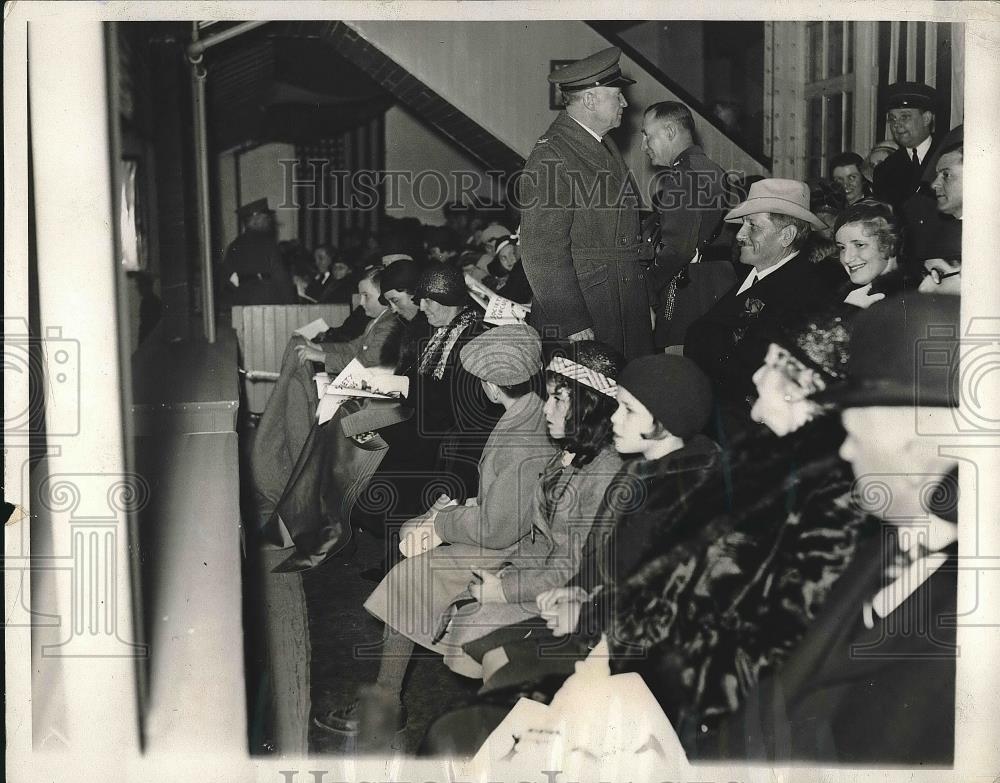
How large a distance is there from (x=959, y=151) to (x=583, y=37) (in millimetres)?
1264

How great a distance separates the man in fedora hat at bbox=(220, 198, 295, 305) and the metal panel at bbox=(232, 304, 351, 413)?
54mm

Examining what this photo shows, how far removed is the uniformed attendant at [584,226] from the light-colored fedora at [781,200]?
37 centimetres

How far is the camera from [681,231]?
3.41 meters

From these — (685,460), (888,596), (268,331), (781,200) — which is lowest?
(888,596)

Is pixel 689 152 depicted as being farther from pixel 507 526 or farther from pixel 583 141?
pixel 507 526

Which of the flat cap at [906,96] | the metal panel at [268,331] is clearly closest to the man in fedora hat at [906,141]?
the flat cap at [906,96]

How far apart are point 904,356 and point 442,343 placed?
149 centimetres

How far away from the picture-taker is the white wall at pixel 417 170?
3326 mm

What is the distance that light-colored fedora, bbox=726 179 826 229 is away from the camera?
334 cm

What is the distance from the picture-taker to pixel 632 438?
10.6ft

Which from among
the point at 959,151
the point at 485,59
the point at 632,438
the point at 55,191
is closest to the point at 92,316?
the point at 55,191

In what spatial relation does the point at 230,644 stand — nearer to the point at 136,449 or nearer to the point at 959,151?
the point at 136,449

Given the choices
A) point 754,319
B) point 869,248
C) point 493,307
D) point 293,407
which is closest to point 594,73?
point 493,307

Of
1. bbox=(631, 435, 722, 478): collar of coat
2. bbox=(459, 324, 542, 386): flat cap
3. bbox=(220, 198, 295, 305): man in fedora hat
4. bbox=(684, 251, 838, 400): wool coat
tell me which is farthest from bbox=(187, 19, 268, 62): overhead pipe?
bbox=(631, 435, 722, 478): collar of coat
